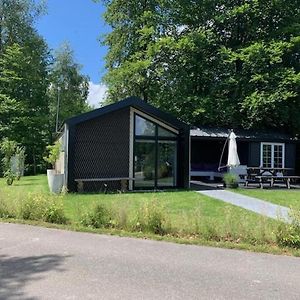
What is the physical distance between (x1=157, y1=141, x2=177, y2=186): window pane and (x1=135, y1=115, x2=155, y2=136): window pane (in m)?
0.72

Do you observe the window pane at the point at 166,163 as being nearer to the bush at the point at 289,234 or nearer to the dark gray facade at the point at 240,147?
the dark gray facade at the point at 240,147

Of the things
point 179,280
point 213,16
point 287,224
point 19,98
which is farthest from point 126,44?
point 179,280

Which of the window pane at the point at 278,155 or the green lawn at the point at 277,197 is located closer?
the green lawn at the point at 277,197

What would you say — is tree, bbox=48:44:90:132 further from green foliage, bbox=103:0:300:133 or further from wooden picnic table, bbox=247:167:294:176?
wooden picnic table, bbox=247:167:294:176

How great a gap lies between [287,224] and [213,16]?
85.9 feet

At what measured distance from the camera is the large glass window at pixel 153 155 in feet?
62.7

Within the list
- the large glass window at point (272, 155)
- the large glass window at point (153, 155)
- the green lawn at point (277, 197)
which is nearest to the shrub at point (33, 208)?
the green lawn at point (277, 197)

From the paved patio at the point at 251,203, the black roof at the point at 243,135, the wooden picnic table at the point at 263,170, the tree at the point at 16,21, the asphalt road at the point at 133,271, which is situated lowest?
the asphalt road at the point at 133,271

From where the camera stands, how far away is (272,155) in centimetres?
2647

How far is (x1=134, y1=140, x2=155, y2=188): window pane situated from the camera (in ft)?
62.7

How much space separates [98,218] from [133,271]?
3.56 m

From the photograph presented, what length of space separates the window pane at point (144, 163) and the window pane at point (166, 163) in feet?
1.10

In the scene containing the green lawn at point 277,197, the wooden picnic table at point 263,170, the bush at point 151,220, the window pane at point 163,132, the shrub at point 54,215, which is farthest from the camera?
the wooden picnic table at point 263,170

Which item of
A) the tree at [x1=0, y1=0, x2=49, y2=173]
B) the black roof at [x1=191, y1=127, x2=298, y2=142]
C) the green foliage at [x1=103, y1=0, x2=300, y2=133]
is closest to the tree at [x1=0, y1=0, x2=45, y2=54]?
the tree at [x1=0, y1=0, x2=49, y2=173]
